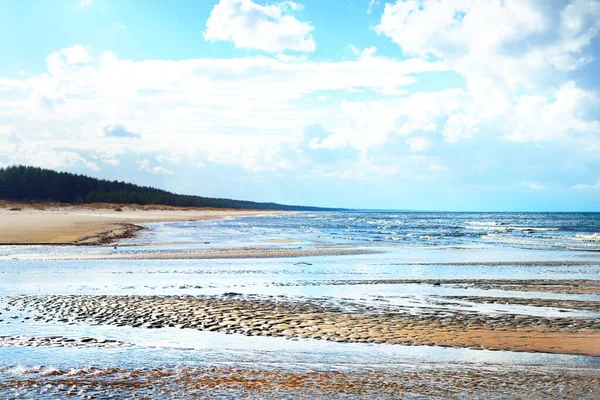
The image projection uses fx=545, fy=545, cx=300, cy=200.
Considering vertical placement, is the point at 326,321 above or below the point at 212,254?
above

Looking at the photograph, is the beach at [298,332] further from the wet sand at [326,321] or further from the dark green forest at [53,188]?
the dark green forest at [53,188]

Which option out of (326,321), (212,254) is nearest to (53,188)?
(212,254)

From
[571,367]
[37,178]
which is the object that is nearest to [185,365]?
[571,367]

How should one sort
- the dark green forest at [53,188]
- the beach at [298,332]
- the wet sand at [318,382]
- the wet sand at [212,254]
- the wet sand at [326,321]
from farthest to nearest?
the dark green forest at [53,188] < the wet sand at [212,254] < the wet sand at [326,321] < the beach at [298,332] < the wet sand at [318,382]

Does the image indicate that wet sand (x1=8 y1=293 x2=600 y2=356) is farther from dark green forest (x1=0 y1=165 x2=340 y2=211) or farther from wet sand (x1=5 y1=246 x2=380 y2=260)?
dark green forest (x1=0 y1=165 x2=340 y2=211)

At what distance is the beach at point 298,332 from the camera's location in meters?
9.19

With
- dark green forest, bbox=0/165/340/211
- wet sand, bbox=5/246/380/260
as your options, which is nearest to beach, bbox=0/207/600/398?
wet sand, bbox=5/246/380/260

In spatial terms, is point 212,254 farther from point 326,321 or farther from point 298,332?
point 298,332

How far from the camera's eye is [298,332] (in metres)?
13.3

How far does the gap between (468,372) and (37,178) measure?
492 feet

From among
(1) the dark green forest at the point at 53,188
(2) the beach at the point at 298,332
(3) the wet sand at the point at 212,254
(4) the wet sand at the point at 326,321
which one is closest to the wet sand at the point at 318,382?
(2) the beach at the point at 298,332

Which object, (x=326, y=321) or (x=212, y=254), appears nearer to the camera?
(x=326, y=321)

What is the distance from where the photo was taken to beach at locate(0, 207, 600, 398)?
9.19 meters

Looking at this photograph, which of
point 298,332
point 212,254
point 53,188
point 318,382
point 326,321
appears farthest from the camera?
point 53,188
